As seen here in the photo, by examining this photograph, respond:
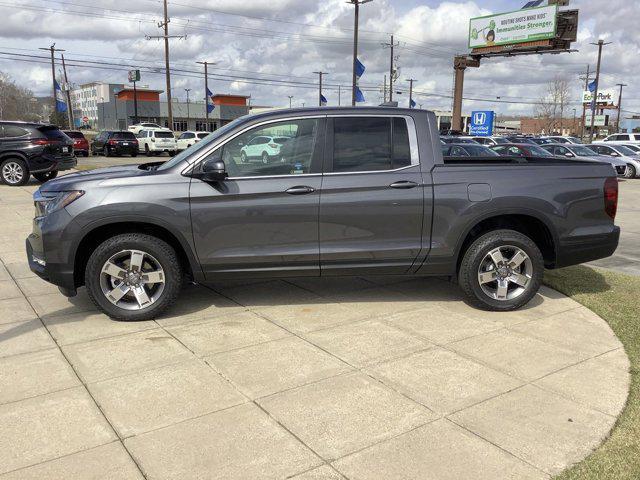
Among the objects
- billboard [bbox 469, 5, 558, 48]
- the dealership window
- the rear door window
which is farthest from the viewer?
the dealership window

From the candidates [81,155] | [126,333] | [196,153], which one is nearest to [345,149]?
[196,153]

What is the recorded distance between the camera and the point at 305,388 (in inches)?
146

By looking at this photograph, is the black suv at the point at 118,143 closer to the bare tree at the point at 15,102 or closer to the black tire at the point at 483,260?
the black tire at the point at 483,260

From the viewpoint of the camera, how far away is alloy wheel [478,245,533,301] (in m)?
5.20

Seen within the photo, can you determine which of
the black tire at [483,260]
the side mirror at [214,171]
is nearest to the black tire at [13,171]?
the side mirror at [214,171]

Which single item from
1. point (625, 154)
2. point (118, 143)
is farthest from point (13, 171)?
point (625, 154)

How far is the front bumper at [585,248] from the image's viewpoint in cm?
525

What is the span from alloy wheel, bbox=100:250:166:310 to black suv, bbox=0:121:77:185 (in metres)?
11.6

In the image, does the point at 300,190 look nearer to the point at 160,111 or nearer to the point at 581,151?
the point at 581,151

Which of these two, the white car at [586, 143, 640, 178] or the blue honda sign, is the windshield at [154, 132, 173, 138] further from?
the white car at [586, 143, 640, 178]

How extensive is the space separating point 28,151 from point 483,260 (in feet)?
44.3

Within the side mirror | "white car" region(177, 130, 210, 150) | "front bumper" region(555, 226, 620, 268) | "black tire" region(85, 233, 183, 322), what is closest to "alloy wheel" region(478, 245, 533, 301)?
"front bumper" region(555, 226, 620, 268)

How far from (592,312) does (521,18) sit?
122 ft

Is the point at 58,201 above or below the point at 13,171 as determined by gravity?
above
